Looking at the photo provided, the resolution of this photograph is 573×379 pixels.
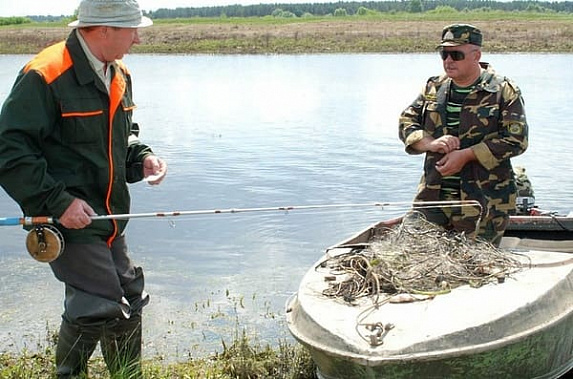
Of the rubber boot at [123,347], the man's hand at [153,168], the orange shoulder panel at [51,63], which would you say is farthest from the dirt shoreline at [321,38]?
the orange shoulder panel at [51,63]

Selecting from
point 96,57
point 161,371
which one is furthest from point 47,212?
point 161,371

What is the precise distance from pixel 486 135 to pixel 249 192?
6077mm

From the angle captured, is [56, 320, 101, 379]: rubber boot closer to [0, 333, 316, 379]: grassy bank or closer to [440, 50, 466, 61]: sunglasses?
[0, 333, 316, 379]: grassy bank

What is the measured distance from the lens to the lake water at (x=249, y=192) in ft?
24.9

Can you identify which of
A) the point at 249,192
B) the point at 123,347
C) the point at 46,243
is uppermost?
the point at 46,243

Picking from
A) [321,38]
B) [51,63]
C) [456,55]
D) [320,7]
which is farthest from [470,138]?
[320,7]

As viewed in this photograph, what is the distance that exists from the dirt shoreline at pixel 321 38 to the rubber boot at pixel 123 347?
121 feet

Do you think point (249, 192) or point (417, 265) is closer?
point (417, 265)

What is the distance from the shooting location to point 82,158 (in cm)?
476

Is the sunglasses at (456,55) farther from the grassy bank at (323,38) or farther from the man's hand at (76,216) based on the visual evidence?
the grassy bank at (323,38)

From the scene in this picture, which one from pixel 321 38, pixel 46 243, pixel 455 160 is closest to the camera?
pixel 46 243

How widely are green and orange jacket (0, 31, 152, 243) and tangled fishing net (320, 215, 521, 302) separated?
4.63 ft

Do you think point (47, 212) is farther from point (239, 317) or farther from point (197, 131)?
point (197, 131)

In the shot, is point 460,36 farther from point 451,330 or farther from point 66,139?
point 66,139
